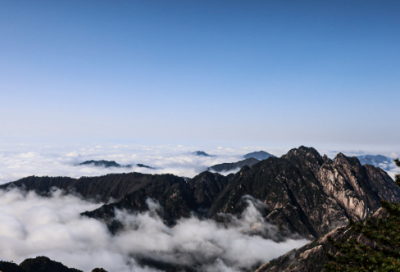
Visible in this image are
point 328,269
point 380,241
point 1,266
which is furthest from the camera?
point 1,266

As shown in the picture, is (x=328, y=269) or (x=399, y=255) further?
(x=328, y=269)

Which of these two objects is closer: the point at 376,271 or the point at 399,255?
the point at 376,271

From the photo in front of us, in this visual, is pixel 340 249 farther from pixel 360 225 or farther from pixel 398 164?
pixel 398 164

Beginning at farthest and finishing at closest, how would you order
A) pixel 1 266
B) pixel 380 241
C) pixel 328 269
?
pixel 1 266, pixel 328 269, pixel 380 241

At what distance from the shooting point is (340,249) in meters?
39.5

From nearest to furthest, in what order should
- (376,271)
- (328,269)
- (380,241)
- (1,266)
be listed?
(376,271)
(380,241)
(328,269)
(1,266)

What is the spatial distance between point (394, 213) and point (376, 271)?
32.6 feet

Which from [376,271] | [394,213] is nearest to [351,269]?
[376,271]

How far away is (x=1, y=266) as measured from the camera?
194 meters

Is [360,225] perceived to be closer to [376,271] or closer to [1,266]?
[376,271]

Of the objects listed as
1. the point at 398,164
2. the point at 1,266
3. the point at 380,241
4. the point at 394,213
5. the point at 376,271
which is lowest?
the point at 1,266

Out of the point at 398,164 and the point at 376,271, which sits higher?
the point at 398,164

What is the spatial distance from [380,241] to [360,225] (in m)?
3.78

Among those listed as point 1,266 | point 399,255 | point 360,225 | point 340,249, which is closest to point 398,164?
point 360,225
